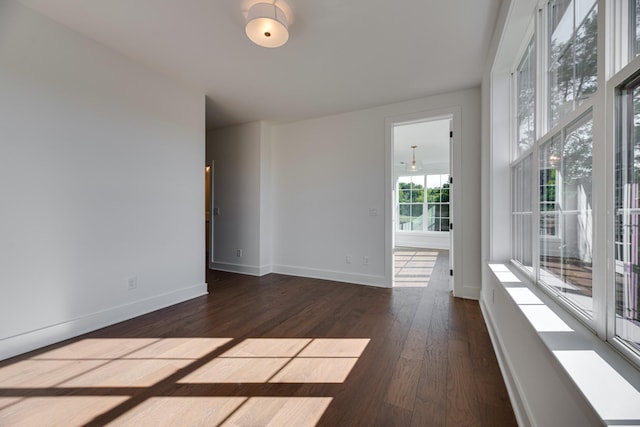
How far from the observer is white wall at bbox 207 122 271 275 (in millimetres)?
4500

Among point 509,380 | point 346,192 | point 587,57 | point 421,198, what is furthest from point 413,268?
point 587,57

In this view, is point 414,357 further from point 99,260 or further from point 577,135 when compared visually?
point 99,260

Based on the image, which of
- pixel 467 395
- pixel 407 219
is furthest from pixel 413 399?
pixel 407 219

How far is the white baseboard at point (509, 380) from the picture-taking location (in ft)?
4.27

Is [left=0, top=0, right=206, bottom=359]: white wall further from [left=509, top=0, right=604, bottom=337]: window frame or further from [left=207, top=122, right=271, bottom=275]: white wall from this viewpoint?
[left=509, top=0, right=604, bottom=337]: window frame

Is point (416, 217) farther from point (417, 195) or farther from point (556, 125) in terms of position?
point (556, 125)

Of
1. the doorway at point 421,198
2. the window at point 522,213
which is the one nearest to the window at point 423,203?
the doorway at point 421,198

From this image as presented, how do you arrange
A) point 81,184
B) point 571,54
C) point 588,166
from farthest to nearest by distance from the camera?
point 81,184
point 571,54
point 588,166

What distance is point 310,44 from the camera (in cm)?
238

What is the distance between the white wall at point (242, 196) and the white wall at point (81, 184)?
55.2 inches

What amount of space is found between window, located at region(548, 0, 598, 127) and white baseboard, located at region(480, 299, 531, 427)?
143cm

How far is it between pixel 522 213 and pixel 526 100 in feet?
2.76

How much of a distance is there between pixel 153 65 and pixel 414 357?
143 inches

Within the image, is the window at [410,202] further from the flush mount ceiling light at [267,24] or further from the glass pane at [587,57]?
the glass pane at [587,57]
